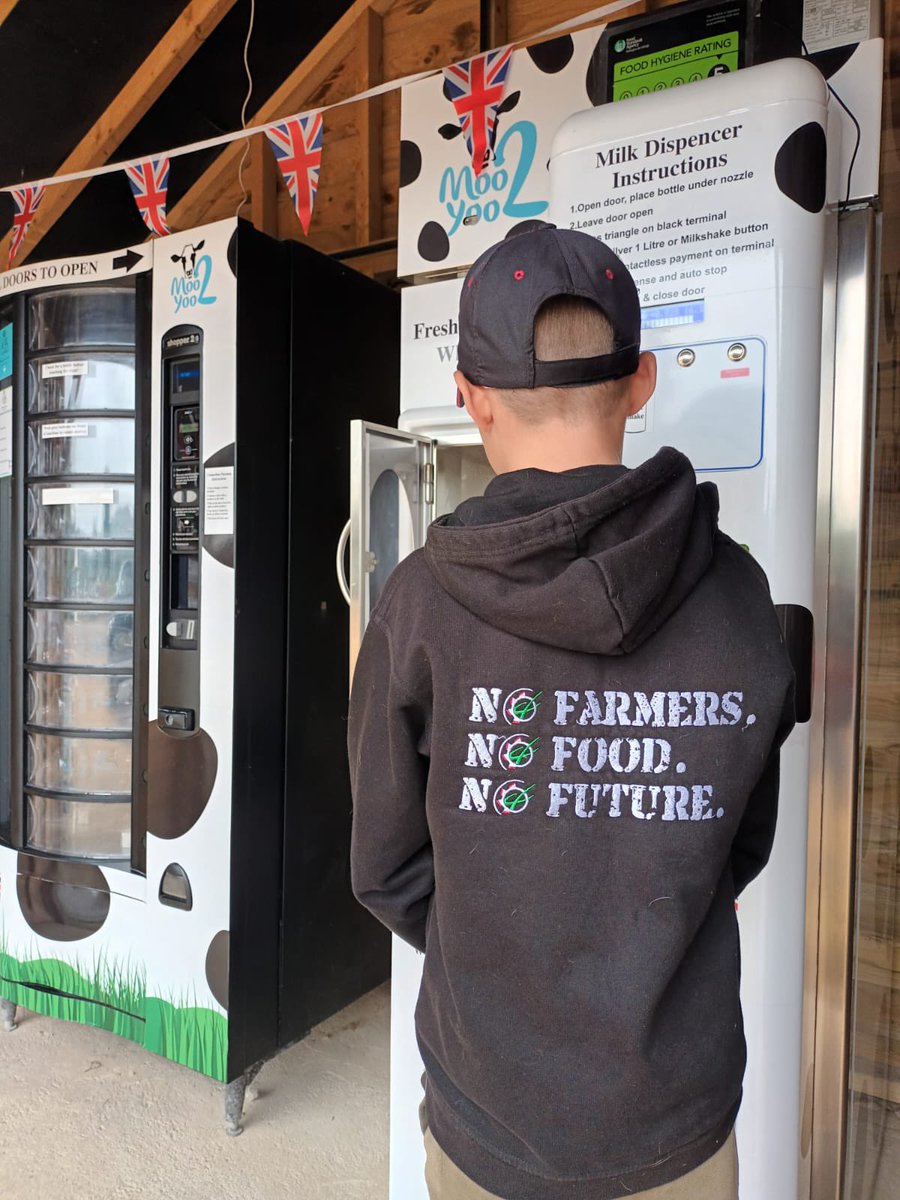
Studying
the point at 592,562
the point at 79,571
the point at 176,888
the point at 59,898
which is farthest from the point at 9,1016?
the point at 592,562

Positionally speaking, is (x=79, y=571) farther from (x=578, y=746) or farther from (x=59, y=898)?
(x=578, y=746)

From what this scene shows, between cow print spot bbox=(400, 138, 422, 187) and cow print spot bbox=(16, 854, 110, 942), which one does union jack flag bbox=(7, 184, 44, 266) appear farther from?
cow print spot bbox=(16, 854, 110, 942)

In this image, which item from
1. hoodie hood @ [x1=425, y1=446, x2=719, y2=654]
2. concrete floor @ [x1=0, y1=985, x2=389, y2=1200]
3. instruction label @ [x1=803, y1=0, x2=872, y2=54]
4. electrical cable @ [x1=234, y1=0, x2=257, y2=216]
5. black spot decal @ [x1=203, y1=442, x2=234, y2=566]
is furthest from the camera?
electrical cable @ [x1=234, y1=0, x2=257, y2=216]

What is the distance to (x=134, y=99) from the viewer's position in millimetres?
3342

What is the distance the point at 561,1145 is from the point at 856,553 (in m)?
0.99

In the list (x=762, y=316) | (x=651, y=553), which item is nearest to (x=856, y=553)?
(x=762, y=316)

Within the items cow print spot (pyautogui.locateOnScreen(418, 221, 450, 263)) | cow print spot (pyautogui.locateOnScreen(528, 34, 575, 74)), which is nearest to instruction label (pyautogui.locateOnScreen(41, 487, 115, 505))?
cow print spot (pyautogui.locateOnScreen(418, 221, 450, 263))

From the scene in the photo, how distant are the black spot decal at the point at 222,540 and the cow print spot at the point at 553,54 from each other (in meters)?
1.10

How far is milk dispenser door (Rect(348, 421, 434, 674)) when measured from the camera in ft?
5.58

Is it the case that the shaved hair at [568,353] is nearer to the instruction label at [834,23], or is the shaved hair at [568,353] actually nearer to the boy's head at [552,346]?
the boy's head at [552,346]

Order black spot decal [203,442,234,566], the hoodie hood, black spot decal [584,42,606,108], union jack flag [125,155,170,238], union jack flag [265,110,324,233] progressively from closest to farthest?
1. the hoodie hood
2. black spot decal [584,42,606,108]
3. black spot decal [203,442,234,566]
4. union jack flag [265,110,324,233]
5. union jack flag [125,155,170,238]

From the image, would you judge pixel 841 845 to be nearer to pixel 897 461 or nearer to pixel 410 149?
pixel 897 461

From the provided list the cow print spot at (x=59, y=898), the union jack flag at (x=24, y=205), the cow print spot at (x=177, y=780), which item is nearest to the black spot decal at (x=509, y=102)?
the cow print spot at (x=177, y=780)

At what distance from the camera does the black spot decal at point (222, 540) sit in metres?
2.21
